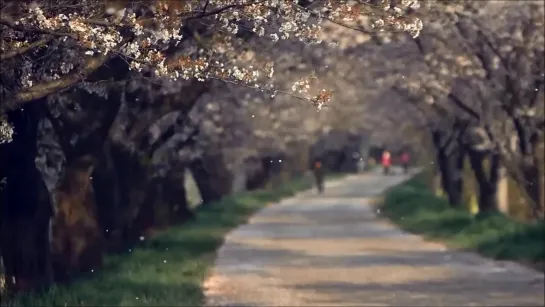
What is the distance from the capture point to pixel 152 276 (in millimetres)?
19969

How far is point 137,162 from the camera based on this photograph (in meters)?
27.6

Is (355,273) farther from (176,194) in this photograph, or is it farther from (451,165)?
(451,165)

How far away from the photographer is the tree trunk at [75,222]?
20.7 m

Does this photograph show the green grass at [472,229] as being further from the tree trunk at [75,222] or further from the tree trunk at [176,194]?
the tree trunk at [75,222]

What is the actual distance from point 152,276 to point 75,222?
200 cm

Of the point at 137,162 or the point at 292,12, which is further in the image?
the point at 137,162

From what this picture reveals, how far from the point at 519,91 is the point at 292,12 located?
15414 millimetres

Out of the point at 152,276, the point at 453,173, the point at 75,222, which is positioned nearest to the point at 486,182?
the point at 453,173

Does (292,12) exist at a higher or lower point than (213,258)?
higher

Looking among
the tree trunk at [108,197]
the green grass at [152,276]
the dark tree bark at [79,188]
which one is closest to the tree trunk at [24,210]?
the green grass at [152,276]

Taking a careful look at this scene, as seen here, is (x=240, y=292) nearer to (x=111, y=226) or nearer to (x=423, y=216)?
(x=111, y=226)

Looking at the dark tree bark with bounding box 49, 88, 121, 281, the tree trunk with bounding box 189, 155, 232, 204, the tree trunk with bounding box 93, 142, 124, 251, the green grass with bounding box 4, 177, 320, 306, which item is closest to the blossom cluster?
the green grass with bounding box 4, 177, 320, 306

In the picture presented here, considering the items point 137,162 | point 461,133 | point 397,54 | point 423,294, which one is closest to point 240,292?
point 423,294

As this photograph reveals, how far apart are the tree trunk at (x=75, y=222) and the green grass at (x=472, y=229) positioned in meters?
7.48
